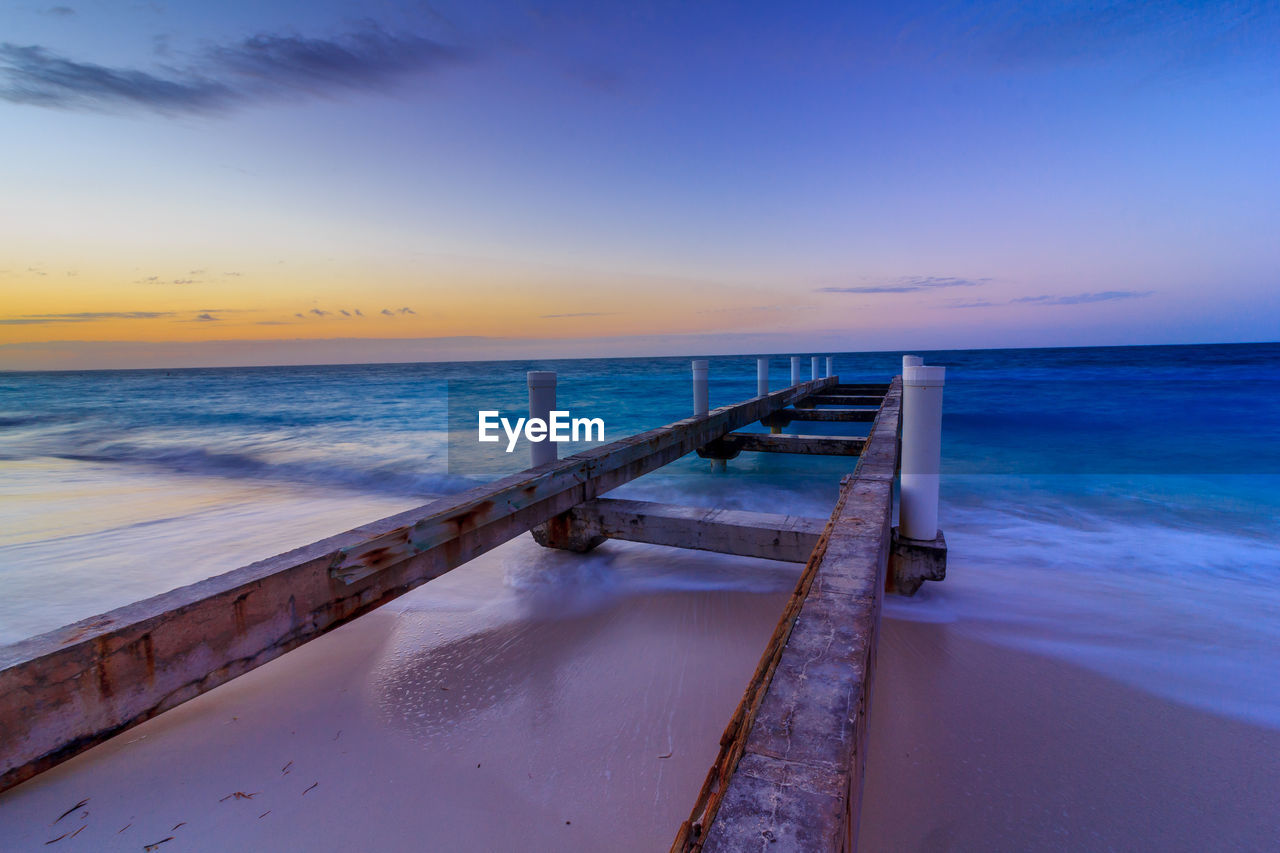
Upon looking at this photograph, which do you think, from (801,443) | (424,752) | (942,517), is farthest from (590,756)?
(942,517)

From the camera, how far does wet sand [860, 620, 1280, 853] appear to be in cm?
182

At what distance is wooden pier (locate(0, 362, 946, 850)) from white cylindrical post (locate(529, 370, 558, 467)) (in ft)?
1.17

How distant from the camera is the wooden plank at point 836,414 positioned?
29.8 feet

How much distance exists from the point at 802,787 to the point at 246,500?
8452 mm

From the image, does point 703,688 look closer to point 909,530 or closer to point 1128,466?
point 909,530

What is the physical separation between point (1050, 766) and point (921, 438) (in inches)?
59.2

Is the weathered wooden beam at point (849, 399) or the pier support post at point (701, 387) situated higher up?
the pier support post at point (701, 387)

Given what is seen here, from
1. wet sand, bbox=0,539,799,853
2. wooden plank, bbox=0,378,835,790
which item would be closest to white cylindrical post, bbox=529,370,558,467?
wooden plank, bbox=0,378,835,790

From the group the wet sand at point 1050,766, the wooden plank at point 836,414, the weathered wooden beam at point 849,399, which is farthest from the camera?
the weathered wooden beam at point 849,399

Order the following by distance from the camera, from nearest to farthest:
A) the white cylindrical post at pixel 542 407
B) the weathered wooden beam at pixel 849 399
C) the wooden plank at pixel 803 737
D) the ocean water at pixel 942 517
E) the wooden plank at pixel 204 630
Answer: the wooden plank at pixel 803 737
the wooden plank at pixel 204 630
the ocean water at pixel 942 517
the white cylindrical post at pixel 542 407
the weathered wooden beam at pixel 849 399

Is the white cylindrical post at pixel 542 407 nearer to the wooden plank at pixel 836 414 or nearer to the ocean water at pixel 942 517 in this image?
the ocean water at pixel 942 517

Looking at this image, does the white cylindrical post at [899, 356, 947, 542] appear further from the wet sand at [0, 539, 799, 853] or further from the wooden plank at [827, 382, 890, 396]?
the wooden plank at [827, 382, 890, 396]

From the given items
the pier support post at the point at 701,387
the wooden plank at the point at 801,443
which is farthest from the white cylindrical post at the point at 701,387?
the wooden plank at the point at 801,443

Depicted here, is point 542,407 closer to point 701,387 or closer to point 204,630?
point 204,630
